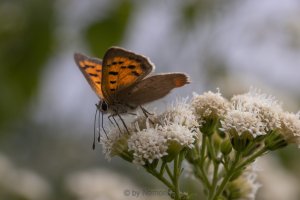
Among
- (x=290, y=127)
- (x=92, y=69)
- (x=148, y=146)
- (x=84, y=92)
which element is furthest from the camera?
(x=84, y=92)

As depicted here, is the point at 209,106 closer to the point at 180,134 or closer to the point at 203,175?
the point at 180,134

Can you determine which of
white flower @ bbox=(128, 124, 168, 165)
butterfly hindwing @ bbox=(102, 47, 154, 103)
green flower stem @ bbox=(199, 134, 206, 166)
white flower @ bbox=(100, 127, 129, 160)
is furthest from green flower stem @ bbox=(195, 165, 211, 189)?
butterfly hindwing @ bbox=(102, 47, 154, 103)

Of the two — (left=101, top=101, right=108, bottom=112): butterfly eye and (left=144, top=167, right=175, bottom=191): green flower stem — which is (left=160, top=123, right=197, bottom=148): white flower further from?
(left=101, top=101, right=108, bottom=112): butterfly eye

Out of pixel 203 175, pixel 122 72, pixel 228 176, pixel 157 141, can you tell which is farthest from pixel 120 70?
pixel 228 176

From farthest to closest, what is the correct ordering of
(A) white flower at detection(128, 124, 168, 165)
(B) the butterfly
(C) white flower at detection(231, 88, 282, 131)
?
(B) the butterfly
(C) white flower at detection(231, 88, 282, 131)
(A) white flower at detection(128, 124, 168, 165)

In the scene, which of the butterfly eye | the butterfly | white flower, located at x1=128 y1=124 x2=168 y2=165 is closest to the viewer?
white flower, located at x1=128 y1=124 x2=168 y2=165

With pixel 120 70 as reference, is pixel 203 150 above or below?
below

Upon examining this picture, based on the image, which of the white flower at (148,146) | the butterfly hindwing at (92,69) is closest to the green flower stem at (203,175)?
the white flower at (148,146)

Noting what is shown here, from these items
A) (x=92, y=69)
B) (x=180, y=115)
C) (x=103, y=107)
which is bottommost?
(x=180, y=115)
